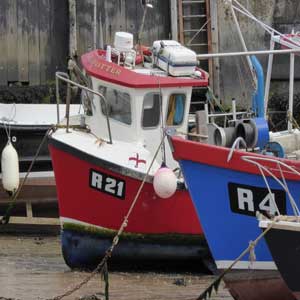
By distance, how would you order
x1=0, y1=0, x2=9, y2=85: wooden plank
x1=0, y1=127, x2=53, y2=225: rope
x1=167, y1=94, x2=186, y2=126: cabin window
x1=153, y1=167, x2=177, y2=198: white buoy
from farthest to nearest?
1. x1=0, y1=0, x2=9, y2=85: wooden plank
2. x1=0, y1=127, x2=53, y2=225: rope
3. x1=167, y1=94, x2=186, y2=126: cabin window
4. x1=153, y1=167, x2=177, y2=198: white buoy

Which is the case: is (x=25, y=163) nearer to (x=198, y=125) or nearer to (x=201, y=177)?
(x=198, y=125)

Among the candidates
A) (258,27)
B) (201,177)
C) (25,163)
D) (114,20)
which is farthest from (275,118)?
(201,177)

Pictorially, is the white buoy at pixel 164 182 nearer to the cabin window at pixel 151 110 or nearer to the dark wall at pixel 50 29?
the cabin window at pixel 151 110

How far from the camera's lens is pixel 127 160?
317 inches

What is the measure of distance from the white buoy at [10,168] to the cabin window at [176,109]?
2200 mm

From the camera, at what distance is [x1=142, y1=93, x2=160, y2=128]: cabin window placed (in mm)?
8492

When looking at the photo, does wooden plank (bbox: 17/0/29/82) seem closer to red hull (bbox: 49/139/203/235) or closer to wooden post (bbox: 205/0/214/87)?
wooden post (bbox: 205/0/214/87)

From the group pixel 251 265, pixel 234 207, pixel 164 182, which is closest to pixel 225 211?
pixel 234 207

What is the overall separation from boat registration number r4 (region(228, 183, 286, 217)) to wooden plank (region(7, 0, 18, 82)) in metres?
6.33

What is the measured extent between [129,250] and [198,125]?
130 cm

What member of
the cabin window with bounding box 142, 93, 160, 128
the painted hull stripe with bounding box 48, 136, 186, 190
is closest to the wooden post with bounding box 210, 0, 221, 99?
the cabin window with bounding box 142, 93, 160, 128

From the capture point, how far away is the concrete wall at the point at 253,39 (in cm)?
1280

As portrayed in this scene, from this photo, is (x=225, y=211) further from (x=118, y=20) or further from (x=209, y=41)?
(x=118, y=20)

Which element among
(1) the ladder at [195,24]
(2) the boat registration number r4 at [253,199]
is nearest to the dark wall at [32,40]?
(1) the ladder at [195,24]
